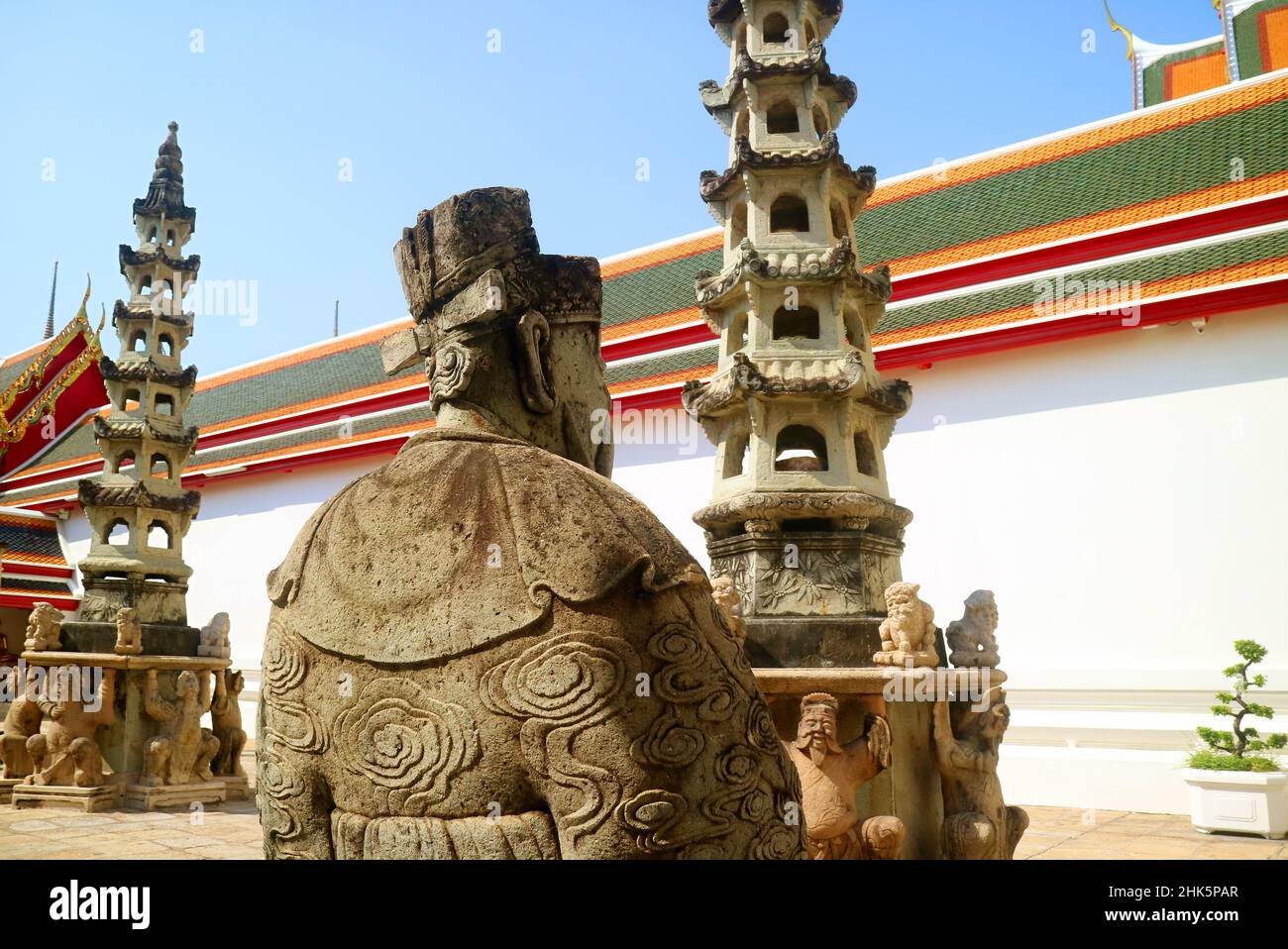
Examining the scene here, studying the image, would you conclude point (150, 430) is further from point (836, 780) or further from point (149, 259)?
point (836, 780)

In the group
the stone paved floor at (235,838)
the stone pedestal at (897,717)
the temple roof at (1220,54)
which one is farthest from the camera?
the temple roof at (1220,54)

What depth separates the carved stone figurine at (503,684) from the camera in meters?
1.76

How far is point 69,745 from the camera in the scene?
9.17 m

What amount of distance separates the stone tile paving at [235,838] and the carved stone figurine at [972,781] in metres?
2.40

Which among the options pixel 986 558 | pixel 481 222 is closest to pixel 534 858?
pixel 481 222

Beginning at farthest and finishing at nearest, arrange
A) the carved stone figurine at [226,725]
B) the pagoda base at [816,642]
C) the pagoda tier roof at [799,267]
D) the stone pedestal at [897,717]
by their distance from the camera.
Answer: the carved stone figurine at [226,725]
the pagoda tier roof at [799,267]
the pagoda base at [816,642]
the stone pedestal at [897,717]

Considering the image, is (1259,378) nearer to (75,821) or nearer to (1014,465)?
(1014,465)

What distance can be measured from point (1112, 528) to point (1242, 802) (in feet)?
9.54

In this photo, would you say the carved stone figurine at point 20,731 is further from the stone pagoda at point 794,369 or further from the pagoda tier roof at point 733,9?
the pagoda tier roof at point 733,9

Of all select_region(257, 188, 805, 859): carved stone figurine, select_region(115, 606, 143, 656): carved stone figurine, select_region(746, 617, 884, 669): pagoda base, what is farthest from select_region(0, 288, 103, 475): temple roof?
select_region(257, 188, 805, 859): carved stone figurine

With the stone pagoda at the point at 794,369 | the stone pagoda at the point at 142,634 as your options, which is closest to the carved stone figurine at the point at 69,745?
the stone pagoda at the point at 142,634

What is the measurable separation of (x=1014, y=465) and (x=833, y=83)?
554 cm

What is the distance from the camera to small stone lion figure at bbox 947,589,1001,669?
4664 millimetres

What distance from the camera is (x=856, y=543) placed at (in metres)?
5.16
